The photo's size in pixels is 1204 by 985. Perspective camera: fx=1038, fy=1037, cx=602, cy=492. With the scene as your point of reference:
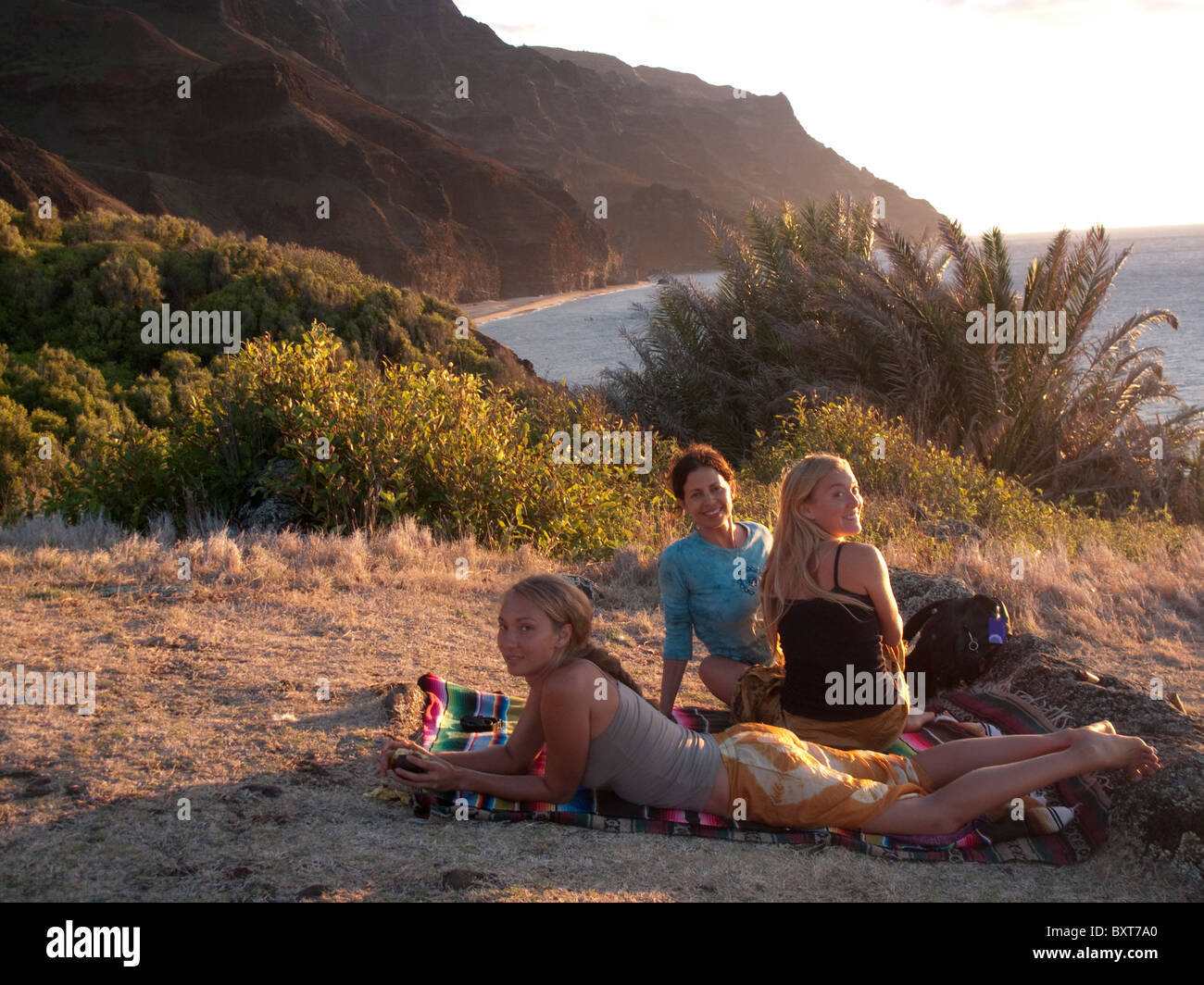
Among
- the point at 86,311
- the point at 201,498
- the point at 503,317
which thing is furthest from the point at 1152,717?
the point at 503,317

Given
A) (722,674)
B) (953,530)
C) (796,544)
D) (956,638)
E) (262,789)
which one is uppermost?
(796,544)

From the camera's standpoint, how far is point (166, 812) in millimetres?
2930

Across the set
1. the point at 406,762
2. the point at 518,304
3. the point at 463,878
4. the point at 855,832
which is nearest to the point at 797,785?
the point at 855,832

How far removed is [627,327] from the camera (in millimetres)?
49000

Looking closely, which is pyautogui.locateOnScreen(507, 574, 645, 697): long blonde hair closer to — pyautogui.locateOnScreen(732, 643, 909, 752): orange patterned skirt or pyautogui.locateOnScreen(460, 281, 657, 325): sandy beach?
pyautogui.locateOnScreen(732, 643, 909, 752): orange patterned skirt

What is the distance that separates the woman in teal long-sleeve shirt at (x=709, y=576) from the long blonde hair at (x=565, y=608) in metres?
1.08

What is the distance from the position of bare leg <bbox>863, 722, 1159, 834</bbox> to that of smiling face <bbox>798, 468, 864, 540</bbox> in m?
0.88

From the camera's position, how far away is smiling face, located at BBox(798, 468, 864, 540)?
351cm

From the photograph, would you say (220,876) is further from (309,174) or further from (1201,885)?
(309,174)

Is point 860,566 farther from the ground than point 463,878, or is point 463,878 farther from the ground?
point 860,566

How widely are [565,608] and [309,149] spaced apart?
64.5m

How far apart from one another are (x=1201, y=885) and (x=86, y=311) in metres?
18.1

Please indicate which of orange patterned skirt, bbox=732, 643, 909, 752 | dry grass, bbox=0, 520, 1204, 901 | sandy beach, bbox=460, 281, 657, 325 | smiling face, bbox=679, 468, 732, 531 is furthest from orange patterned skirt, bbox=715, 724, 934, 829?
sandy beach, bbox=460, 281, 657, 325

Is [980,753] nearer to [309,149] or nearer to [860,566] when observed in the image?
[860,566]
